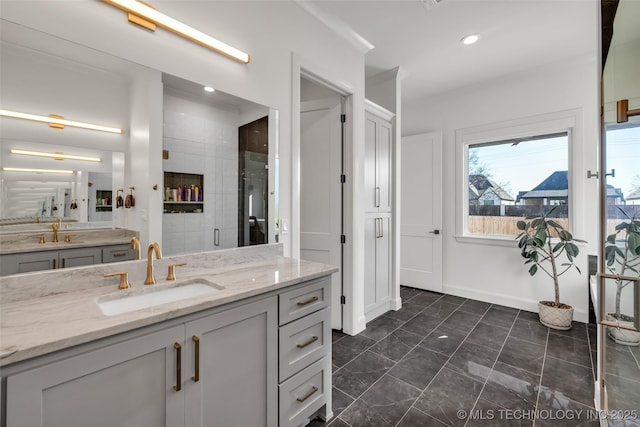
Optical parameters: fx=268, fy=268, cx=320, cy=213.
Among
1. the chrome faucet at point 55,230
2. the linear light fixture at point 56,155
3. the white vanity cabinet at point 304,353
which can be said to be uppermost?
the linear light fixture at point 56,155

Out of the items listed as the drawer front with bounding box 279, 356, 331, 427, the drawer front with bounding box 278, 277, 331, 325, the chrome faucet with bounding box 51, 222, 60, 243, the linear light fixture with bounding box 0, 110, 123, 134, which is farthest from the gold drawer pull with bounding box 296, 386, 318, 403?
the linear light fixture with bounding box 0, 110, 123, 134

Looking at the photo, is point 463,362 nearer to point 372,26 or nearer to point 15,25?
point 372,26

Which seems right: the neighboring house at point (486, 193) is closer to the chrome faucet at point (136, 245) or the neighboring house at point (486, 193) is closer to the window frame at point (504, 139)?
the window frame at point (504, 139)

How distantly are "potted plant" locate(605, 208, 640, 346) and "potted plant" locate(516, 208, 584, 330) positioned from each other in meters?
1.66

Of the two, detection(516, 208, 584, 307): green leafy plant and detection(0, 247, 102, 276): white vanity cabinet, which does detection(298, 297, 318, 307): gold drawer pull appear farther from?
detection(516, 208, 584, 307): green leafy plant

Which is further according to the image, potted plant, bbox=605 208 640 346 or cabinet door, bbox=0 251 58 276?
potted plant, bbox=605 208 640 346

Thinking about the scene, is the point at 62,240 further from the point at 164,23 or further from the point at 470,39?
the point at 470,39

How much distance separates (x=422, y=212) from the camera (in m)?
4.05

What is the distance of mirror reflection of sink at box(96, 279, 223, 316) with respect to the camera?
115 centimetres

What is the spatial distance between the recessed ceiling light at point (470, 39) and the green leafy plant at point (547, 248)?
6.70 feet

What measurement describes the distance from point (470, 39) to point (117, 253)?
3444 mm

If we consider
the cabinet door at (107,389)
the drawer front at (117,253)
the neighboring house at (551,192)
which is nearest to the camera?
the cabinet door at (107,389)

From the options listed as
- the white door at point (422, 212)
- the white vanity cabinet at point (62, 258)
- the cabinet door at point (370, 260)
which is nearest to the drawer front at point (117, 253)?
the white vanity cabinet at point (62, 258)

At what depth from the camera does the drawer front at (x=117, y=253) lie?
52.5 inches
